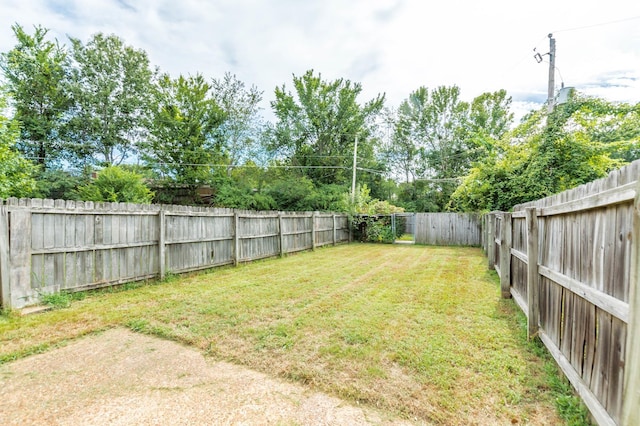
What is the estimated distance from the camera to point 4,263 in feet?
11.9

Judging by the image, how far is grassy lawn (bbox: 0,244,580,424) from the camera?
6.59ft

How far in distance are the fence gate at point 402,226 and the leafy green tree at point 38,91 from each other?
2112cm

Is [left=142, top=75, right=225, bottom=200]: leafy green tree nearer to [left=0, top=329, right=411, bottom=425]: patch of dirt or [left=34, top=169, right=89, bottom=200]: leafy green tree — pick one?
[left=34, top=169, right=89, bottom=200]: leafy green tree

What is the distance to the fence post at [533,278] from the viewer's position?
2855mm

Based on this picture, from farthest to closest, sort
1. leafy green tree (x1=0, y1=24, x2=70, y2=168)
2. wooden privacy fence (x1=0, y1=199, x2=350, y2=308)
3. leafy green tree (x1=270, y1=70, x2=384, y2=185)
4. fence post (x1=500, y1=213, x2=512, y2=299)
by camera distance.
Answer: leafy green tree (x1=270, y1=70, x2=384, y2=185) < leafy green tree (x1=0, y1=24, x2=70, y2=168) < fence post (x1=500, y1=213, x2=512, y2=299) < wooden privacy fence (x1=0, y1=199, x2=350, y2=308)

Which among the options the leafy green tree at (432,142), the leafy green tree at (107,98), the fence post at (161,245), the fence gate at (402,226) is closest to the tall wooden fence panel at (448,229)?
the fence gate at (402,226)

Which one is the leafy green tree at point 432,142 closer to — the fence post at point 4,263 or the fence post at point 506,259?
the fence post at point 506,259

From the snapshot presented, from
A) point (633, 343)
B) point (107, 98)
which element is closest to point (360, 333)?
point (633, 343)

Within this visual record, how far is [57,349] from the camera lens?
2820mm

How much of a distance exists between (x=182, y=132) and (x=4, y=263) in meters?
16.6

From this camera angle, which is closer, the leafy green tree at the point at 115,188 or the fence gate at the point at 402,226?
the leafy green tree at the point at 115,188

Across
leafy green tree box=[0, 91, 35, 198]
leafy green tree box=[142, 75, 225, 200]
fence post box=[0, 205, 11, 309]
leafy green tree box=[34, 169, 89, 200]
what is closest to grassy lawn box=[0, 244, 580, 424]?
fence post box=[0, 205, 11, 309]

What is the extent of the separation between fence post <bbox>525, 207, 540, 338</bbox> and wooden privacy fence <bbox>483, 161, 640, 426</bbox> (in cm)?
3

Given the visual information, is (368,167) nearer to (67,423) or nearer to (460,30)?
(460,30)
